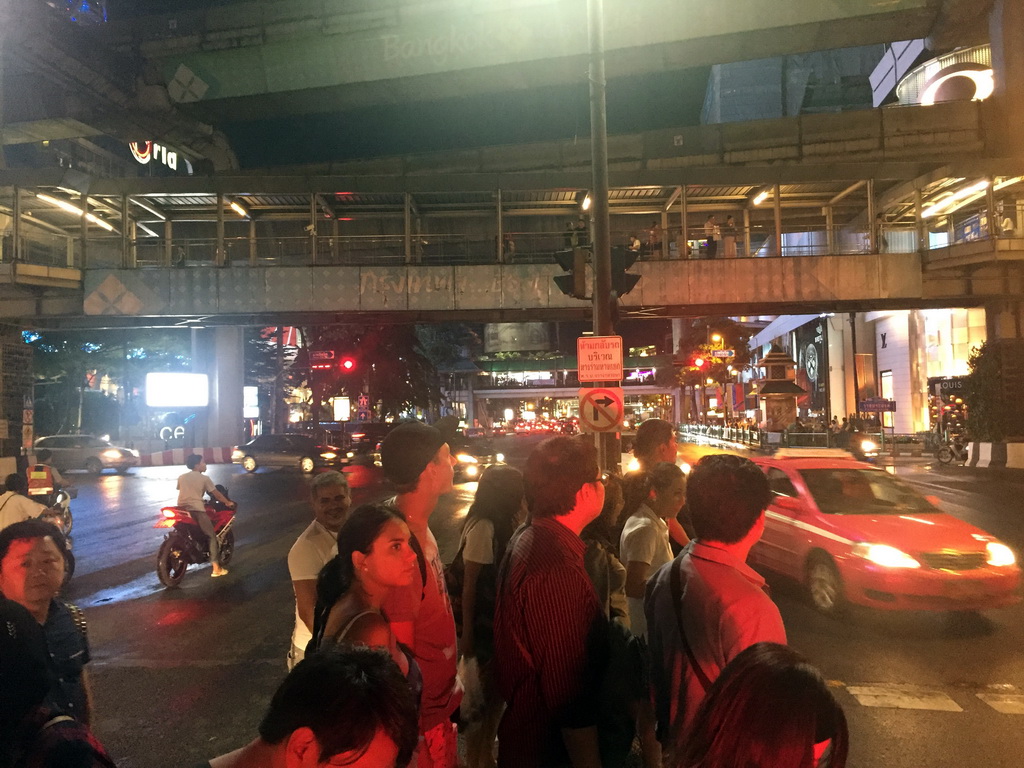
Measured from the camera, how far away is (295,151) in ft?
115

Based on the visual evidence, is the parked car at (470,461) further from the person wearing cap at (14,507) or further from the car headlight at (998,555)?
the car headlight at (998,555)

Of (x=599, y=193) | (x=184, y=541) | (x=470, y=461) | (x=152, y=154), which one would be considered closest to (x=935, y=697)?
(x=599, y=193)

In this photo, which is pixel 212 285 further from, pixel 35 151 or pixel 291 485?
pixel 35 151

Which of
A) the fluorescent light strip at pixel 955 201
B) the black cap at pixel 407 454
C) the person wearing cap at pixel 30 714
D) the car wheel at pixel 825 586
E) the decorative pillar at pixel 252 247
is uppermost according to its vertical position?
the fluorescent light strip at pixel 955 201

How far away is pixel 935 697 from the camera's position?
498 cm

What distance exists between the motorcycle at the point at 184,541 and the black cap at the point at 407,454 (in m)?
7.42

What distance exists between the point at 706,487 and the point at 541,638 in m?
0.73

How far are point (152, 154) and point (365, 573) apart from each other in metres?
Result: 45.5

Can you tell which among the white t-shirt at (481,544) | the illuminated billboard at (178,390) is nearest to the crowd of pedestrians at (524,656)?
the white t-shirt at (481,544)

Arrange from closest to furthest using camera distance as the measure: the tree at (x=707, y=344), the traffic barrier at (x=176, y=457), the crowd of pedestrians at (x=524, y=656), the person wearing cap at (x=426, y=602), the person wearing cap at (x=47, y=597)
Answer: the crowd of pedestrians at (x=524, y=656) → the person wearing cap at (x=426, y=602) → the person wearing cap at (x=47, y=597) → the traffic barrier at (x=176, y=457) → the tree at (x=707, y=344)

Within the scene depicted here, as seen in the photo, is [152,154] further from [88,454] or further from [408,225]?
[408,225]

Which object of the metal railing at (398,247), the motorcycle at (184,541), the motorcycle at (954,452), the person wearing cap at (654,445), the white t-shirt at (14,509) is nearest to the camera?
the person wearing cap at (654,445)

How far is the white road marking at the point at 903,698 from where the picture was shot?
482cm

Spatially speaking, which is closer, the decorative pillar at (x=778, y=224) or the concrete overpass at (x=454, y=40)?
the decorative pillar at (x=778, y=224)
